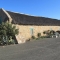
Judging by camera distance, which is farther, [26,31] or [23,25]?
[26,31]

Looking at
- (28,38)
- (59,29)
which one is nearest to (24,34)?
(28,38)

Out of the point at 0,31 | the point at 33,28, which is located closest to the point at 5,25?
the point at 0,31

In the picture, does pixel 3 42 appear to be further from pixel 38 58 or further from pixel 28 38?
pixel 38 58

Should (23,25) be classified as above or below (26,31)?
above

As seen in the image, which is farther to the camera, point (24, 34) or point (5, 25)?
point (24, 34)

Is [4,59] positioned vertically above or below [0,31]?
below

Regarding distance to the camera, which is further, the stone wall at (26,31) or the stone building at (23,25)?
the stone building at (23,25)

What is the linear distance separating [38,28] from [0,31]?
11053 mm

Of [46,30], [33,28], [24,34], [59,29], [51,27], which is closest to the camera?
[24,34]

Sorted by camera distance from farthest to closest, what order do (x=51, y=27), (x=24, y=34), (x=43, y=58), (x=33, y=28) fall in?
1. (x=51, y=27)
2. (x=33, y=28)
3. (x=24, y=34)
4. (x=43, y=58)

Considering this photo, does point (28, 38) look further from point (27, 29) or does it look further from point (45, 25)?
point (45, 25)

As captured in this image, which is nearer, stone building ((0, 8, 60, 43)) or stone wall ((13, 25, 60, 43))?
stone wall ((13, 25, 60, 43))

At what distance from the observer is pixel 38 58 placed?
10.9m

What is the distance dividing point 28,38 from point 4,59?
1609 cm
